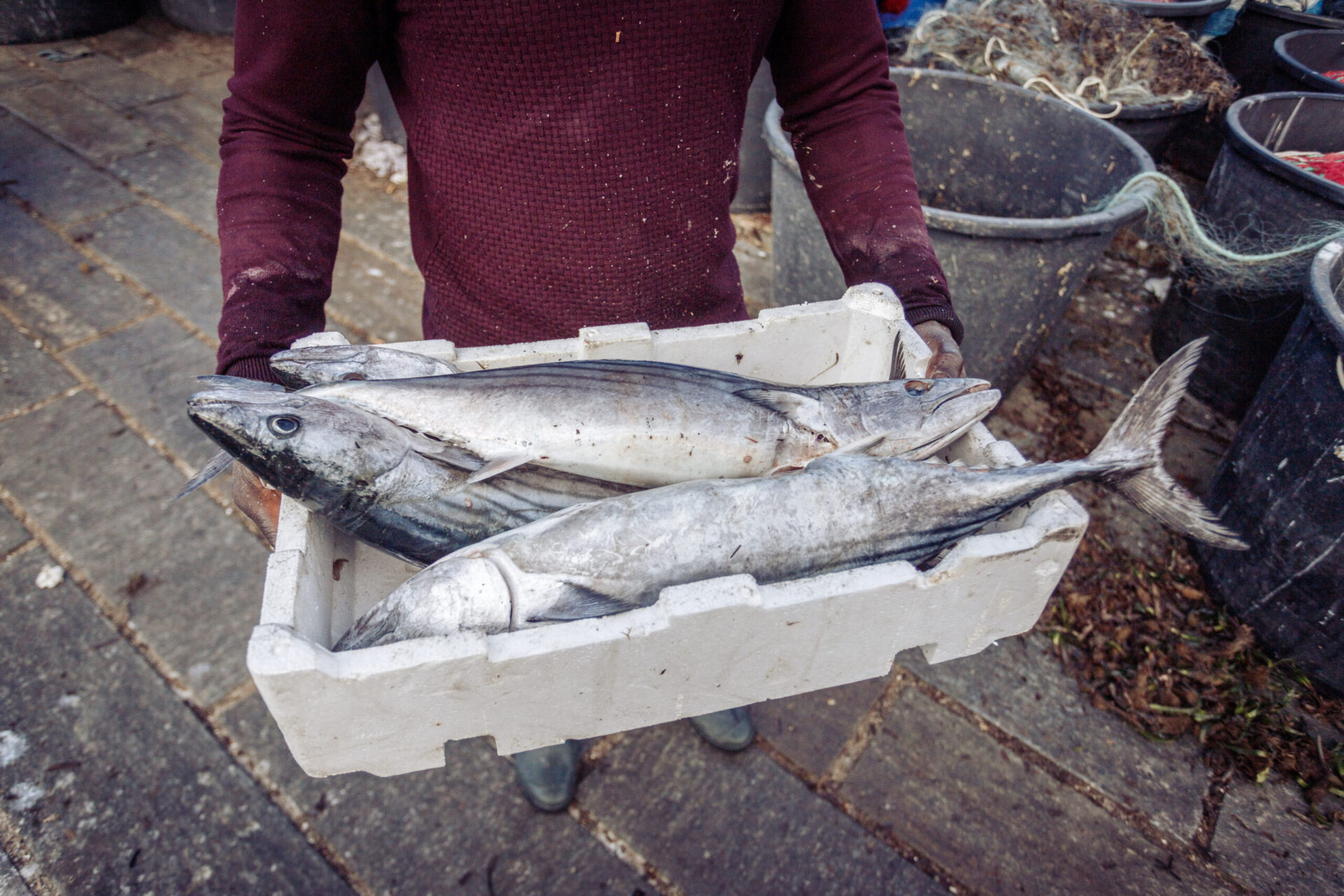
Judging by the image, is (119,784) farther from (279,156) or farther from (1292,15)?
(1292,15)

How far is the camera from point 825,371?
1875mm

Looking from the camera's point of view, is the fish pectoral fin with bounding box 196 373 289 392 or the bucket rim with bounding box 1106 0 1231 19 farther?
the bucket rim with bounding box 1106 0 1231 19

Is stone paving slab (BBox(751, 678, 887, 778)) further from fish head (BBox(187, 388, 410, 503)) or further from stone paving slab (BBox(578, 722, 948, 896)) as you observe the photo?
fish head (BBox(187, 388, 410, 503))

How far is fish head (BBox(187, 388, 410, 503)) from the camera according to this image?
4.29 feet

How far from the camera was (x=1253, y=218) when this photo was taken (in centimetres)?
325

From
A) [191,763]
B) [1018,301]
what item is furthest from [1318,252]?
[191,763]

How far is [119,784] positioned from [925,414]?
233cm

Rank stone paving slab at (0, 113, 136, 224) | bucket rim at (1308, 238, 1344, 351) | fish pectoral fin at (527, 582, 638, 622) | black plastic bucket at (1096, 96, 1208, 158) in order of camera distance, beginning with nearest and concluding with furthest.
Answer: fish pectoral fin at (527, 582, 638, 622) < bucket rim at (1308, 238, 1344, 351) < black plastic bucket at (1096, 96, 1208, 158) < stone paving slab at (0, 113, 136, 224)

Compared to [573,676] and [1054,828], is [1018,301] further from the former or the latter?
[573,676]

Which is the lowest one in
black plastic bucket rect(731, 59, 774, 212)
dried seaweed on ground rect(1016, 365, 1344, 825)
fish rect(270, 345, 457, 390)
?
dried seaweed on ground rect(1016, 365, 1344, 825)

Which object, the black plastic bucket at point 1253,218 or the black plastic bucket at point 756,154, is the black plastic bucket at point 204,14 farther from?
the black plastic bucket at point 1253,218

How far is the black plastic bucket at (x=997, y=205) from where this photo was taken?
2834 mm

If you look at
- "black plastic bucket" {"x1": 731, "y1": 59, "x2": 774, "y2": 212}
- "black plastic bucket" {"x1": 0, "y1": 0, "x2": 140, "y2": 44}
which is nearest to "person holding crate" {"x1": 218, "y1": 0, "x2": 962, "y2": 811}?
"black plastic bucket" {"x1": 731, "y1": 59, "x2": 774, "y2": 212}

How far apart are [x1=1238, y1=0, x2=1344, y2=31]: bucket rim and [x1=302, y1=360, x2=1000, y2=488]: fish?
531cm
